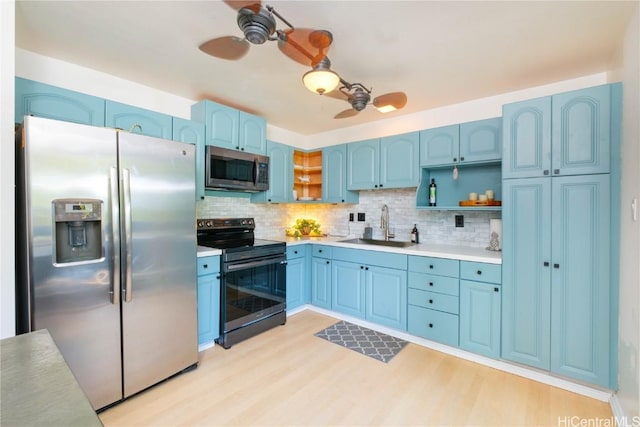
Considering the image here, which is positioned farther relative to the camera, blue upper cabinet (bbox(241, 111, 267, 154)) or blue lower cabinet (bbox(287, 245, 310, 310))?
blue lower cabinet (bbox(287, 245, 310, 310))

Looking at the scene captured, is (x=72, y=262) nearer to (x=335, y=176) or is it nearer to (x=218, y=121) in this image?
Answer: (x=218, y=121)

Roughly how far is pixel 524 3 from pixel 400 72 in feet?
3.06

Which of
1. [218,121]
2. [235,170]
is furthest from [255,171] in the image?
[218,121]

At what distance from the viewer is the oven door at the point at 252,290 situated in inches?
105

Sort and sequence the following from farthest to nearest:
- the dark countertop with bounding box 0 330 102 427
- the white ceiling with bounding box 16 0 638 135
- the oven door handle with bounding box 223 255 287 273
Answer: the oven door handle with bounding box 223 255 287 273
the white ceiling with bounding box 16 0 638 135
the dark countertop with bounding box 0 330 102 427

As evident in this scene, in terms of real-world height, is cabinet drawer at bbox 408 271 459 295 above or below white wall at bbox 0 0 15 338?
below

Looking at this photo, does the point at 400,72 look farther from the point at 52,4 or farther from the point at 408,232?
the point at 52,4

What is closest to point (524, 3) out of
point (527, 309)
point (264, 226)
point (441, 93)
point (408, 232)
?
point (441, 93)

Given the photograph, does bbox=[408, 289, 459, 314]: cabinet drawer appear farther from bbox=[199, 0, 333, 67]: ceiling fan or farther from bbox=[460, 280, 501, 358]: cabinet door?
bbox=[199, 0, 333, 67]: ceiling fan

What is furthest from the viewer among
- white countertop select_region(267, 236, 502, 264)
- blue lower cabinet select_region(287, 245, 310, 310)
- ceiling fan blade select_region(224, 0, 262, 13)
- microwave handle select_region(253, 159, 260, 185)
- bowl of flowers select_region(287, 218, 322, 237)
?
bowl of flowers select_region(287, 218, 322, 237)

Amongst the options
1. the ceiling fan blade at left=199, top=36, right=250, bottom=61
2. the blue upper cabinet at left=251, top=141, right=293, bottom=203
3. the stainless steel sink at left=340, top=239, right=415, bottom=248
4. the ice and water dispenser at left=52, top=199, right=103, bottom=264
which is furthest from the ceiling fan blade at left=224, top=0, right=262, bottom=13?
the stainless steel sink at left=340, top=239, right=415, bottom=248

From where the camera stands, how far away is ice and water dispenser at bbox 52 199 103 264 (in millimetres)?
1650

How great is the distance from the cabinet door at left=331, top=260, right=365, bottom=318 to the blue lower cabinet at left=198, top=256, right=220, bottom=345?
1318mm

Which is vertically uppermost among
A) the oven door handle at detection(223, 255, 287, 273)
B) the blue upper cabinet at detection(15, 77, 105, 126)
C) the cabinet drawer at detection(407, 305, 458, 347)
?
the blue upper cabinet at detection(15, 77, 105, 126)
